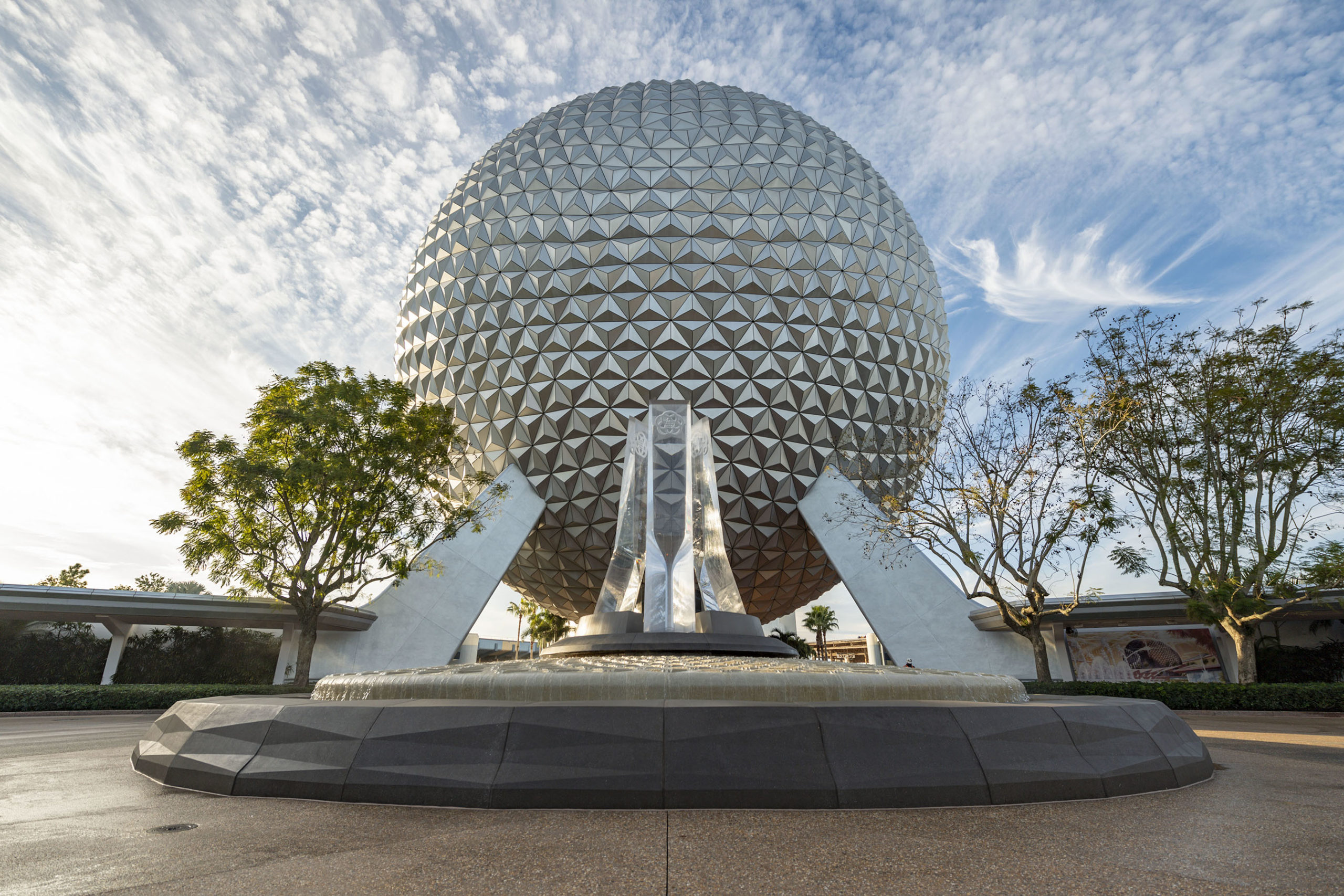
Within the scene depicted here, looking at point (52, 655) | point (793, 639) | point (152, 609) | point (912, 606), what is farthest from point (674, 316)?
point (793, 639)

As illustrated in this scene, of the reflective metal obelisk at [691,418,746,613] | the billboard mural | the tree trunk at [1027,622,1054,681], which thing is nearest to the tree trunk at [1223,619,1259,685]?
the billboard mural

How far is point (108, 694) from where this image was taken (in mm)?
16297

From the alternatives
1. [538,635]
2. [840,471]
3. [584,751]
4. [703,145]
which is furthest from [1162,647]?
[538,635]

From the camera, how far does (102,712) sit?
16.1 meters

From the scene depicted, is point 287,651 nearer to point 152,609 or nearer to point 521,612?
point 152,609

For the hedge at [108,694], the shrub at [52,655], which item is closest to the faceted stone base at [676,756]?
the hedge at [108,694]

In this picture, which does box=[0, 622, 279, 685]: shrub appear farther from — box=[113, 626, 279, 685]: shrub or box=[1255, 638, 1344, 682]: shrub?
box=[1255, 638, 1344, 682]: shrub

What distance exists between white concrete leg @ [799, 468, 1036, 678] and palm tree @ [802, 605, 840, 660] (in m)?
36.2

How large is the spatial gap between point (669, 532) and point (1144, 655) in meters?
17.9

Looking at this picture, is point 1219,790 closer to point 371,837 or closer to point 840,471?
point 371,837

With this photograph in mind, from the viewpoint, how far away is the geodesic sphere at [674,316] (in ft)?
62.3

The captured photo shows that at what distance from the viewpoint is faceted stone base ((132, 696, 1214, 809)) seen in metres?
4.28

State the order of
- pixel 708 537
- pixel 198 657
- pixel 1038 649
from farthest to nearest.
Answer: pixel 198 657, pixel 1038 649, pixel 708 537

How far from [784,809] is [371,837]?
2607 mm
